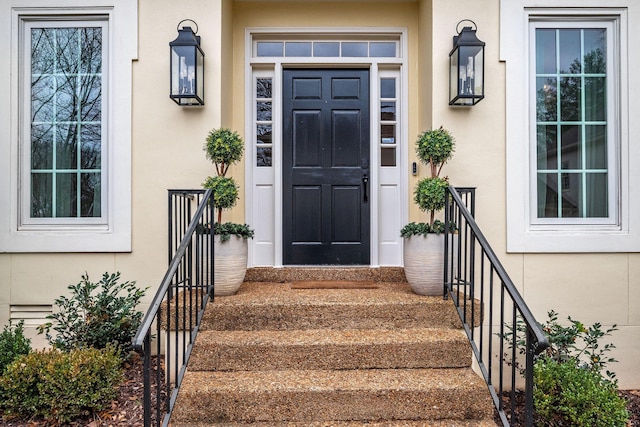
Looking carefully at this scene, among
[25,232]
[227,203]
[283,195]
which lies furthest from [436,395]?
[25,232]

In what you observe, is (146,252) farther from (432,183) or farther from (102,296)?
(432,183)

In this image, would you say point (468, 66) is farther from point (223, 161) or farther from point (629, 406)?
point (629, 406)

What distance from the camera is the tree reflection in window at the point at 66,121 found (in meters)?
3.84

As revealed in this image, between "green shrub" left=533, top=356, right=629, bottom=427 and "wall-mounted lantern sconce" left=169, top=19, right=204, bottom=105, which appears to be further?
"wall-mounted lantern sconce" left=169, top=19, right=204, bottom=105

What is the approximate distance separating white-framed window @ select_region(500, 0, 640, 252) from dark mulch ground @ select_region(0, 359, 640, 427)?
4.27 feet

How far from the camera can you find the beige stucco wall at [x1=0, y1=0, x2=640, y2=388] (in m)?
3.66

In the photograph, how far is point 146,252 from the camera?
12.2 feet

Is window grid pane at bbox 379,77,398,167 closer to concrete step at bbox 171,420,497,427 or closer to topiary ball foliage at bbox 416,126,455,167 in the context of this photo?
topiary ball foliage at bbox 416,126,455,167

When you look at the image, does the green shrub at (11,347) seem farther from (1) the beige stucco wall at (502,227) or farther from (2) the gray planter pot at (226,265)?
(1) the beige stucco wall at (502,227)

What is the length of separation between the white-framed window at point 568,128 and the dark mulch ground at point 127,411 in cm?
130

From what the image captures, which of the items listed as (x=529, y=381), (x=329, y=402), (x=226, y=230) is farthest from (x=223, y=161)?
(x=529, y=381)

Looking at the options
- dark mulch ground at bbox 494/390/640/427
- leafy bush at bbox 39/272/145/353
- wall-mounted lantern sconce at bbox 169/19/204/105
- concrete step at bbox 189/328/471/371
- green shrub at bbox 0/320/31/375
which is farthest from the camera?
wall-mounted lantern sconce at bbox 169/19/204/105

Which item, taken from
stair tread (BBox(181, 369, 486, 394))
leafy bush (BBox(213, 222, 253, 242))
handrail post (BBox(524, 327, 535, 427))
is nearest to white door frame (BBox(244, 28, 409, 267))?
leafy bush (BBox(213, 222, 253, 242))

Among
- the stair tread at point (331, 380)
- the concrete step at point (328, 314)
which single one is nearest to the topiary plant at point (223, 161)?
the concrete step at point (328, 314)
